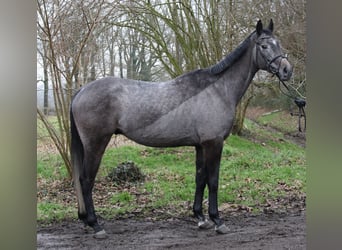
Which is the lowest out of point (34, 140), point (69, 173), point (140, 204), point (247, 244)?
point (247, 244)

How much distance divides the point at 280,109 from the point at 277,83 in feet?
0.51

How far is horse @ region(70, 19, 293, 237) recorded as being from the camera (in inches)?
97.9

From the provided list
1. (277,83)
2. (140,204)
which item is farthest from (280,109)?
(140,204)

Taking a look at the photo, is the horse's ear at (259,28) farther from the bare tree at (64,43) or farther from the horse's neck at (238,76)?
the bare tree at (64,43)

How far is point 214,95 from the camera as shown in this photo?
2.52m

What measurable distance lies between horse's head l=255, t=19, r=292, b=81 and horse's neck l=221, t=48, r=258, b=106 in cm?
5

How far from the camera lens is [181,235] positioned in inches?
98.3

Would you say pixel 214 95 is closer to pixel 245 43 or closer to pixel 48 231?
pixel 245 43

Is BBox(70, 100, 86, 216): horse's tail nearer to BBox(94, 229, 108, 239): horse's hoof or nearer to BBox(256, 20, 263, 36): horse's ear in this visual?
BBox(94, 229, 108, 239): horse's hoof

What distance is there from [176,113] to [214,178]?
0.43 metres

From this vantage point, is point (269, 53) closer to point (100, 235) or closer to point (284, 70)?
point (284, 70)

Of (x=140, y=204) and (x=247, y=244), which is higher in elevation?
(x=140, y=204)

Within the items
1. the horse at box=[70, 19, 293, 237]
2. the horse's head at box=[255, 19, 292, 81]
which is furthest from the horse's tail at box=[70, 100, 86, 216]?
the horse's head at box=[255, 19, 292, 81]

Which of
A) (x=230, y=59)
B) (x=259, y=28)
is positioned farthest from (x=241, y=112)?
(x=259, y=28)
